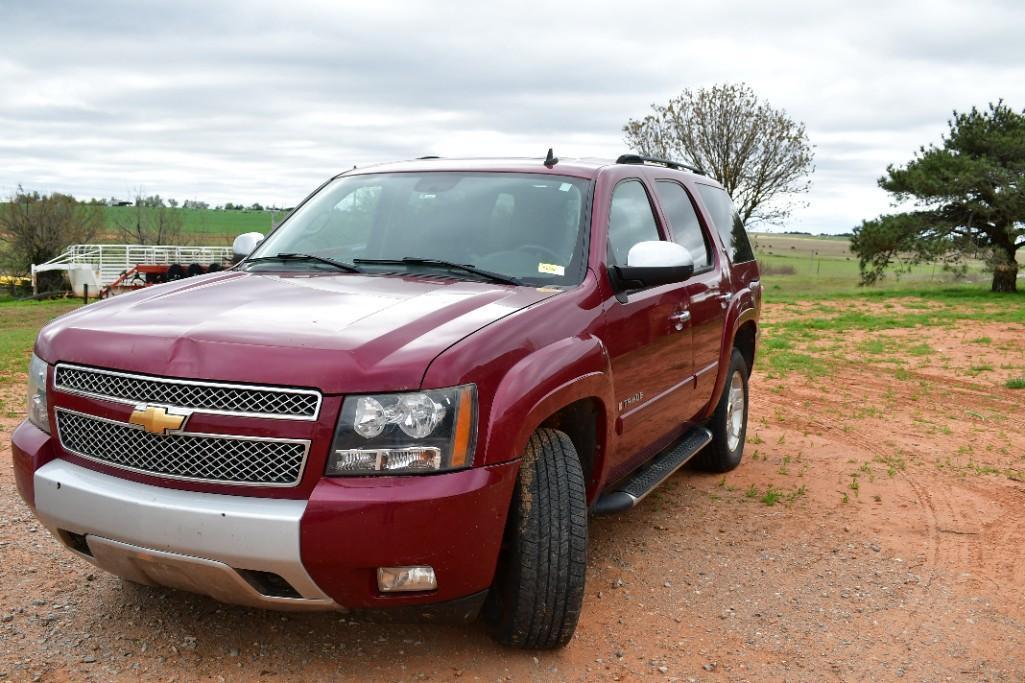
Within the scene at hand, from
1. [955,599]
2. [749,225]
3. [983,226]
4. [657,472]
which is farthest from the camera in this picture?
[749,225]

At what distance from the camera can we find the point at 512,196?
441 cm

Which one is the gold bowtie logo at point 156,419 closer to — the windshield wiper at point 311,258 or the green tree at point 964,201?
the windshield wiper at point 311,258

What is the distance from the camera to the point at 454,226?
435 cm

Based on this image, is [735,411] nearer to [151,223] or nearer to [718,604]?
[718,604]

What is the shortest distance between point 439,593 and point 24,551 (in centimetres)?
251

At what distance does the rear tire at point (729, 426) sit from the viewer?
6.04 m

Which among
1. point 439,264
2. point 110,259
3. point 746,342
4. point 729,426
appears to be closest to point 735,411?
point 729,426

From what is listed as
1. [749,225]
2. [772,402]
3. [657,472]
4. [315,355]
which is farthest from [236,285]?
[749,225]

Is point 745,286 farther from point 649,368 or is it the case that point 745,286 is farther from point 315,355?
point 315,355

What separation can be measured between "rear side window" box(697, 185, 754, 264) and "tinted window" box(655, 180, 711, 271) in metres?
0.33

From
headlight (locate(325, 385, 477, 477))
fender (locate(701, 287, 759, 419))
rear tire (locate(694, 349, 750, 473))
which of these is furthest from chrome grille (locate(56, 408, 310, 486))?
rear tire (locate(694, 349, 750, 473))

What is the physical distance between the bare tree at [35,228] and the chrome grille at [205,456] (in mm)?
51991

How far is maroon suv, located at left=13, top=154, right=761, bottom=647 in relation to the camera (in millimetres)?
2893

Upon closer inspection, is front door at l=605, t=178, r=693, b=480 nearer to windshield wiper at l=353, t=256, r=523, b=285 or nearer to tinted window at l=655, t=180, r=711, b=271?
tinted window at l=655, t=180, r=711, b=271
